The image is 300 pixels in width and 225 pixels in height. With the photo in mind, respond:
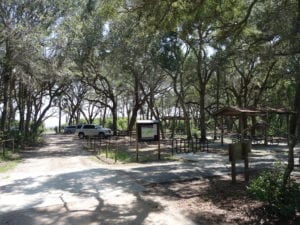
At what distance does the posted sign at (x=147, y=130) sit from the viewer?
697 inches

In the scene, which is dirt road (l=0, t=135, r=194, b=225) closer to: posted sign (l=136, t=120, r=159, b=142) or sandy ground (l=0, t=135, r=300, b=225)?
sandy ground (l=0, t=135, r=300, b=225)

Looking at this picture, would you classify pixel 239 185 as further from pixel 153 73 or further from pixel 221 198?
pixel 153 73

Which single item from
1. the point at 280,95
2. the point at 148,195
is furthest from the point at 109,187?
the point at 280,95

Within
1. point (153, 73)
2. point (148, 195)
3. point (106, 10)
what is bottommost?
point (148, 195)

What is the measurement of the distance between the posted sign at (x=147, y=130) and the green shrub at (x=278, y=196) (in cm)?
1106

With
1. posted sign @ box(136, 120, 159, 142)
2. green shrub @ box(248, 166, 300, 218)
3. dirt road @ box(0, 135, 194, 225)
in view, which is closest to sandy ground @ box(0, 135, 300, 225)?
dirt road @ box(0, 135, 194, 225)

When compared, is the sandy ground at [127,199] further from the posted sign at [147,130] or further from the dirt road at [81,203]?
the posted sign at [147,130]

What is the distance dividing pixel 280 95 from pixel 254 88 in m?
4.30

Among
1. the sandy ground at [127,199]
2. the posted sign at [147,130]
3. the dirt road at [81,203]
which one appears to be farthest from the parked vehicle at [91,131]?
the dirt road at [81,203]

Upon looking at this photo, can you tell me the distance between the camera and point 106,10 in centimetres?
1059

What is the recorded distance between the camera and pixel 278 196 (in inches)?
256

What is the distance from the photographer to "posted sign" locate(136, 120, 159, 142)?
17.7 meters

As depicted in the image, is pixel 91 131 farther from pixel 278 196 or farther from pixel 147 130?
pixel 278 196

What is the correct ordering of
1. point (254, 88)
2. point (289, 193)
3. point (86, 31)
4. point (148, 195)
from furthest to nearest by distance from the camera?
1. point (254, 88)
2. point (86, 31)
3. point (148, 195)
4. point (289, 193)
